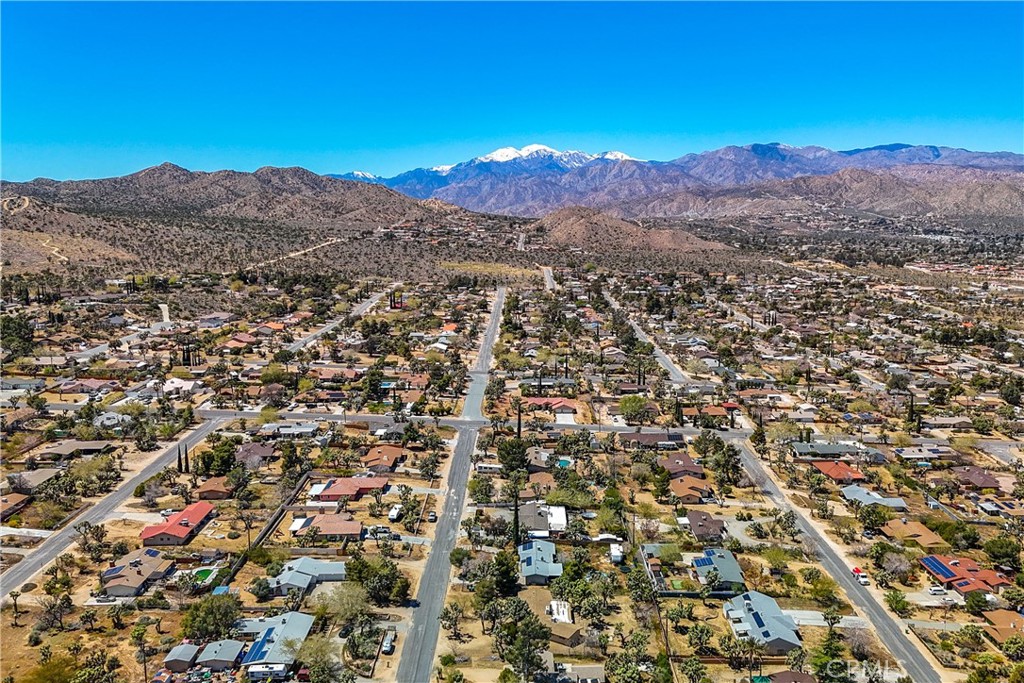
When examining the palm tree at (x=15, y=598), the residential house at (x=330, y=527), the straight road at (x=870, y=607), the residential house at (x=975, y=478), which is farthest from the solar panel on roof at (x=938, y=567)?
the palm tree at (x=15, y=598)

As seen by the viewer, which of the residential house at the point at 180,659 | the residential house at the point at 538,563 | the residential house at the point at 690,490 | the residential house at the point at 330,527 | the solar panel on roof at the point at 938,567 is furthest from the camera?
the residential house at the point at 690,490

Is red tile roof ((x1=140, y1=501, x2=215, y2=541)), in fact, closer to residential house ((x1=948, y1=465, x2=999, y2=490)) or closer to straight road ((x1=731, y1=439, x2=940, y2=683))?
straight road ((x1=731, y1=439, x2=940, y2=683))

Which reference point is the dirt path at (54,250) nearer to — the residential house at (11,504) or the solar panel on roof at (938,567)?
the residential house at (11,504)

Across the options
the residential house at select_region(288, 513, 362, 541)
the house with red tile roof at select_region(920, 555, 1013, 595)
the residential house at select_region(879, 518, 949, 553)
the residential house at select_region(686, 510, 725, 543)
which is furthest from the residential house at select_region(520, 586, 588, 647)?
the residential house at select_region(879, 518, 949, 553)

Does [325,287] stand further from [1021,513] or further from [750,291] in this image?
[1021,513]

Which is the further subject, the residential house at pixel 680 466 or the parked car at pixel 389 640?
the residential house at pixel 680 466

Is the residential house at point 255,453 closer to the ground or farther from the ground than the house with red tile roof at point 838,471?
farther from the ground
